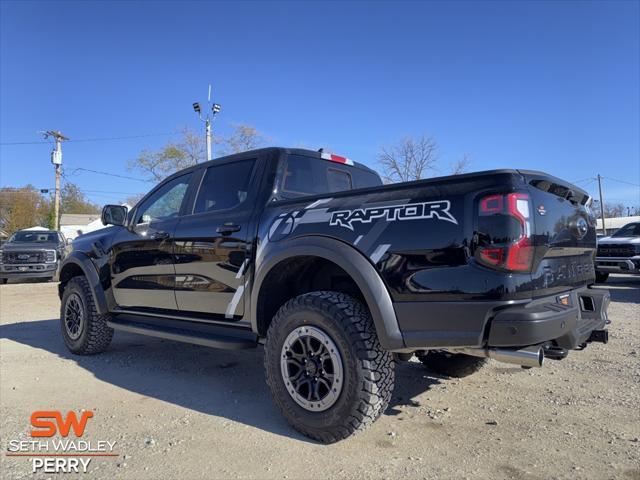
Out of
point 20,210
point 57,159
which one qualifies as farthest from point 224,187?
point 20,210

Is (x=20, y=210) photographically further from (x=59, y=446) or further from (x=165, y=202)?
(x=59, y=446)

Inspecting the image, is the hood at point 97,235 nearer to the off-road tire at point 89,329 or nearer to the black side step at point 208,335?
the off-road tire at point 89,329

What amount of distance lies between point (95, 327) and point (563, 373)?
4.79m

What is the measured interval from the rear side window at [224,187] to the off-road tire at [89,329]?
1.89m

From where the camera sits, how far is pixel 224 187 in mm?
4184

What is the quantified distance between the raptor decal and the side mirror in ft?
9.27

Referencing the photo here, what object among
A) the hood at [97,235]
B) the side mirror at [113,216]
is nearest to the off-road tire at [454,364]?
the side mirror at [113,216]

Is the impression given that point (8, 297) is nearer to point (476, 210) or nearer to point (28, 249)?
point (28, 249)

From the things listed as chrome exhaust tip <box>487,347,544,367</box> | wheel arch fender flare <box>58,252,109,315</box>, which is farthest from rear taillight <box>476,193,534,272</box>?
wheel arch fender flare <box>58,252,109,315</box>

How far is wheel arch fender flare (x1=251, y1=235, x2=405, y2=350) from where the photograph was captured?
2.72 meters

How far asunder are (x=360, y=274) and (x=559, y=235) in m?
1.21

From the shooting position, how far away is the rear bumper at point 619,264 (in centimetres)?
1063

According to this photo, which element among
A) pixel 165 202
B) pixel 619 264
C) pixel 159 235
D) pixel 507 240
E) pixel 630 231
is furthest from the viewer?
pixel 630 231

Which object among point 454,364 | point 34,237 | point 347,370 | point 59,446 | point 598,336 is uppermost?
point 34,237
